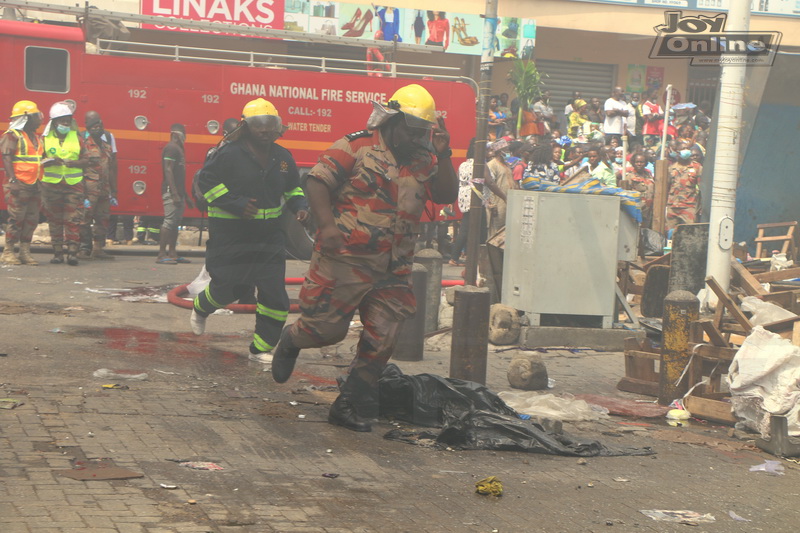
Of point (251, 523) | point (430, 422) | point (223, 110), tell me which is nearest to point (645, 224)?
point (223, 110)

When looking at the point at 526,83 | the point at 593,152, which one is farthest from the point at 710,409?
the point at 526,83

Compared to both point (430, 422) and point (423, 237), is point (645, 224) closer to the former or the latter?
point (423, 237)

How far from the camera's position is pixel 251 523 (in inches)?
163

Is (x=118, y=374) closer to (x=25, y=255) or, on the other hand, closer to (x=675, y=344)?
(x=675, y=344)

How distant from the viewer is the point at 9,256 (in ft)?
45.2

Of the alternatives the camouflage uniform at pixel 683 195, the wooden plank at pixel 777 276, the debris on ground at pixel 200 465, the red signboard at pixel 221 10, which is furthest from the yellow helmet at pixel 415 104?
the red signboard at pixel 221 10

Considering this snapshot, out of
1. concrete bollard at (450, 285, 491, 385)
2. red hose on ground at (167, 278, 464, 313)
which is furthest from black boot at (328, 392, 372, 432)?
red hose on ground at (167, 278, 464, 313)

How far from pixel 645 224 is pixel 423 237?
3983 millimetres

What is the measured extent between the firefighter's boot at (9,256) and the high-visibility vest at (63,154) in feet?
3.18

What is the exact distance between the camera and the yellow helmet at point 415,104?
5859 millimetres

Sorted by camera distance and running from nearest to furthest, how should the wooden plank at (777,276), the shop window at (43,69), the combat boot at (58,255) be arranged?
the wooden plank at (777,276) → the combat boot at (58,255) → the shop window at (43,69)

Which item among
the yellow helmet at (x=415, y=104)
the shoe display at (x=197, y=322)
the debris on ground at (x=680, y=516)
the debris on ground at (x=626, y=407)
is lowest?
the debris on ground at (x=626, y=407)

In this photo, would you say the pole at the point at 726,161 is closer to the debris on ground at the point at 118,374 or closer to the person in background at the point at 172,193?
the debris on ground at the point at 118,374

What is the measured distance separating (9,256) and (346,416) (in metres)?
9.28
